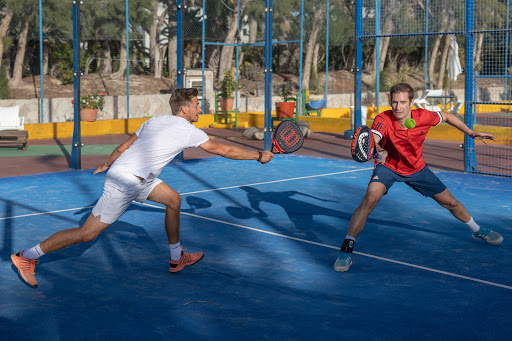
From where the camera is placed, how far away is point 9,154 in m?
15.9

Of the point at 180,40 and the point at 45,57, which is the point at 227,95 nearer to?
the point at 180,40

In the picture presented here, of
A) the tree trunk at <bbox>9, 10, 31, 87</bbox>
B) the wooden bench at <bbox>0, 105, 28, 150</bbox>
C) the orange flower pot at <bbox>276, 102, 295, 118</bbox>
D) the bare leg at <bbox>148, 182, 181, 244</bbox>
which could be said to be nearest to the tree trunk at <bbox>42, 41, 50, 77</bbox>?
the tree trunk at <bbox>9, 10, 31, 87</bbox>

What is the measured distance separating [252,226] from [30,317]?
11.8ft

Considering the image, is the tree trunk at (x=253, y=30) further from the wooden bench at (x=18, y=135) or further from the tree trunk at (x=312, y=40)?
the wooden bench at (x=18, y=135)

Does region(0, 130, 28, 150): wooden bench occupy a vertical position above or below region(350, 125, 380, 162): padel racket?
below

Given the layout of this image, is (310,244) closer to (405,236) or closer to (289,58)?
(405,236)

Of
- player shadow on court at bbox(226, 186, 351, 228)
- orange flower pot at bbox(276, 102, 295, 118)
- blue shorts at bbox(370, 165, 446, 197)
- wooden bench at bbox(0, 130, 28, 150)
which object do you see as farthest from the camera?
orange flower pot at bbox(276, 102, 295, 118)

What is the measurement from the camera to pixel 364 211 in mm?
6758

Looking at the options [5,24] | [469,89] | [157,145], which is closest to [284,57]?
[5,24]

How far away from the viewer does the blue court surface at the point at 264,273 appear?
16.8 ft

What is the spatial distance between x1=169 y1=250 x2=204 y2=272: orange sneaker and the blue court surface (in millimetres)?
61

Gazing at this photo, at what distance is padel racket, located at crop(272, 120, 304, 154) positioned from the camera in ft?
22.2

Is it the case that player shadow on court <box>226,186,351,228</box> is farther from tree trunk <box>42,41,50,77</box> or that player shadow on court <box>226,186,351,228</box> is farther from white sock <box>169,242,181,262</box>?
tree trunk <box>42,41,50,77</box>

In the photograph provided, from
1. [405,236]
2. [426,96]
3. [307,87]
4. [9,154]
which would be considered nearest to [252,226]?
A: [405,236]
